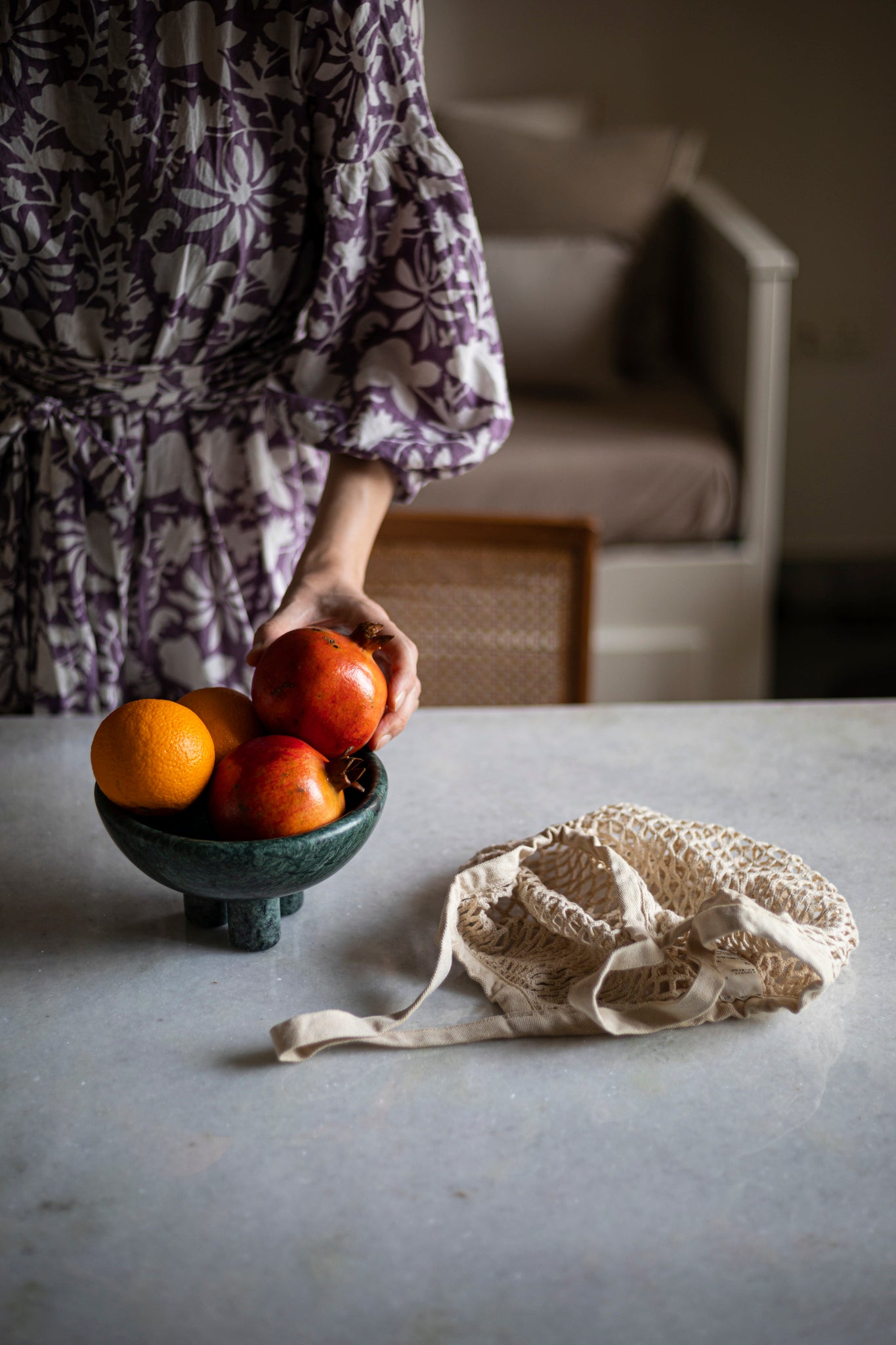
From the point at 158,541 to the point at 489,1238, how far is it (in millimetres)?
611

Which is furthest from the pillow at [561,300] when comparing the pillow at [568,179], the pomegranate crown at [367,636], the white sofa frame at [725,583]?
the pomegranate crown at [367,636]

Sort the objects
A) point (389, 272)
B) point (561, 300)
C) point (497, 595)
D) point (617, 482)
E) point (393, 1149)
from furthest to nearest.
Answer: point (561, 300)
point (617, 482)
point (497, 595)
point (389, 272)
point (393, 1149)

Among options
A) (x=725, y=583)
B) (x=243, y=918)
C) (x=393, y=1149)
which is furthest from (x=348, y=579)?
(x=725, y=583)

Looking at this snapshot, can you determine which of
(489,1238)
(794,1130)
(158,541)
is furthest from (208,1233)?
(158,541)

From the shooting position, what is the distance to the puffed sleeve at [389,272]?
28.8 inches

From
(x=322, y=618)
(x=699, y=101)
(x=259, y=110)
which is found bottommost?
(x=322, y=618)

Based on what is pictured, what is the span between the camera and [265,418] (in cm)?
87

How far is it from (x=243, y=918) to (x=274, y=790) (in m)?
0.09

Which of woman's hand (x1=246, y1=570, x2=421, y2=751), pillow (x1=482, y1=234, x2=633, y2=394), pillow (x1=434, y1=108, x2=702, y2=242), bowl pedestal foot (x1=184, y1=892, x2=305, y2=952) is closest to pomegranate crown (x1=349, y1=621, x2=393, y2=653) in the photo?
woman's hand (x1=246, y1=570, x2=421, y2=751)

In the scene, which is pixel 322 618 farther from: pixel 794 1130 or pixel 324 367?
pixel 794 1130

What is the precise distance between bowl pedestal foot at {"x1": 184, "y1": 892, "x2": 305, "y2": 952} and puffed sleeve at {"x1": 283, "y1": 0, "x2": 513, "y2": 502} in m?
0.35

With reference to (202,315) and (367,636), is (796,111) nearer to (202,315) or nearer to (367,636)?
(202,315)

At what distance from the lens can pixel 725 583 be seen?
236cm

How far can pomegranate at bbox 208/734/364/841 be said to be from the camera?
1.62ft
